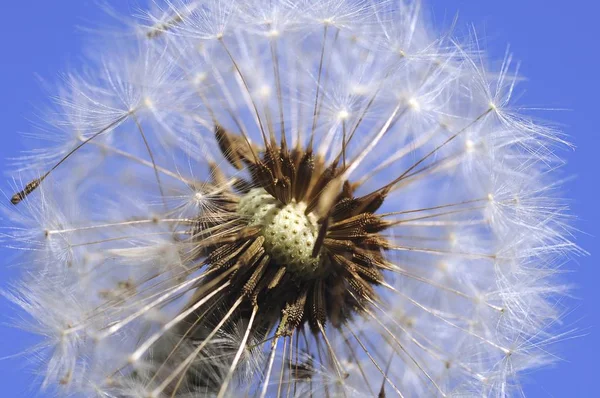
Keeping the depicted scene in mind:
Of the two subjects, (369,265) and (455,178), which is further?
(455,178)

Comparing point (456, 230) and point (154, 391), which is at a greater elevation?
point (456, 230)

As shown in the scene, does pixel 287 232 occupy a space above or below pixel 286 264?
above

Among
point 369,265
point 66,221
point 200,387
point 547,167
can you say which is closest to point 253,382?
point 200,387

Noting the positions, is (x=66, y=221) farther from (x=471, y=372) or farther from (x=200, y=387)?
(x=471, y=372)
